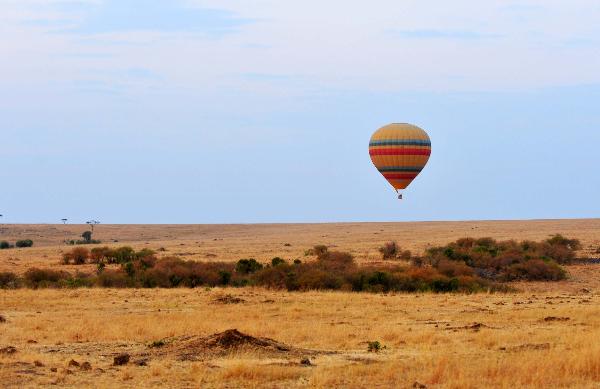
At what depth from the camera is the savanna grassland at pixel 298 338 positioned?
1848 cm

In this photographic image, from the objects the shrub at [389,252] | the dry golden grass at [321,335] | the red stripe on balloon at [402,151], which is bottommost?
the dry golden grass at [321,335]

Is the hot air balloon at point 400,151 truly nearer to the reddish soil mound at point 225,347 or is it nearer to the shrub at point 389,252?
the shrub at point 389,252

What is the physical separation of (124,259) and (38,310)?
1261 inches

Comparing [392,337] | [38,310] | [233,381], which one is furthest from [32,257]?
[233,381]

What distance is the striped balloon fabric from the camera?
196 feet

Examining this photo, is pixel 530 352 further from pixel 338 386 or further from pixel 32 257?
pixel 32 257

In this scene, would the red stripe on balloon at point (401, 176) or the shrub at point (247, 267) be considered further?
the red stripe on balloon at point (401, 176)

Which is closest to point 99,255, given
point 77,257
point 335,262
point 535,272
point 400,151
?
point 77,257

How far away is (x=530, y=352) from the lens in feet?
70.9

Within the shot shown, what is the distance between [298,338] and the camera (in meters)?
25.3

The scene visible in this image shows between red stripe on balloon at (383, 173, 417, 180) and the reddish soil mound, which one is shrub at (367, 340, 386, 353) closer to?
the reddish soil mound

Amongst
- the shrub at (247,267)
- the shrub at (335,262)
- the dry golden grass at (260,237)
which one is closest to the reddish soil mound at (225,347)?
the shrub at (335,262)

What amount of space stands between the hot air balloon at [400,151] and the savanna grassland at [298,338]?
58.4ft

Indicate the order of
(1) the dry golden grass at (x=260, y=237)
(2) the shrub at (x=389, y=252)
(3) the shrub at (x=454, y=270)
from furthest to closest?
(1) the dry golden grass at (x=260, y=237), (2) the shrub at (x=389, y=252), (3) the shrub at (x=454, y=270)
